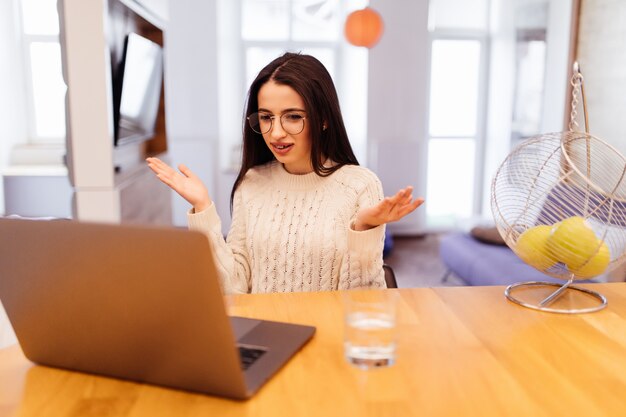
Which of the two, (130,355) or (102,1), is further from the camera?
(102,1)

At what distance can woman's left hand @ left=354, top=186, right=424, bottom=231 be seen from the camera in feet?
4.00

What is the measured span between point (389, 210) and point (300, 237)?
485 mm

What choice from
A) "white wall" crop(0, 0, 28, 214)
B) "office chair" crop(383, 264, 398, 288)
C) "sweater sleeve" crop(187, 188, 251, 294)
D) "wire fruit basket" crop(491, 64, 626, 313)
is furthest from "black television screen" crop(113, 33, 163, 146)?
"wire fruit basket" crop(491, 64, 626, 313)

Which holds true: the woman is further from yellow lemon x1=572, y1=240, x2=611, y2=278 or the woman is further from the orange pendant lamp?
the orange pendant lamp

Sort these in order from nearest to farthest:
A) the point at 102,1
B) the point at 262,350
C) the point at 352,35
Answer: the point at 262,350, the point at 102,1, the point at 352,35

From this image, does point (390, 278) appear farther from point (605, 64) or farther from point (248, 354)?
point (605, 64)

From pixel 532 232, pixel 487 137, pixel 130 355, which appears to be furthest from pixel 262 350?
pixel 487 137

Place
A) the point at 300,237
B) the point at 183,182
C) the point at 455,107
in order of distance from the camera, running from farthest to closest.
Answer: the point at 455,107, the point at 300,237, the point at 183,182

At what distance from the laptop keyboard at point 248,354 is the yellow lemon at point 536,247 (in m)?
0.63

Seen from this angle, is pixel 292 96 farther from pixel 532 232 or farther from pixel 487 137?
pixel 487 137

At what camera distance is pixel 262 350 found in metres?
1.01

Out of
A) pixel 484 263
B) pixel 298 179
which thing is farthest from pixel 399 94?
pixel 298 179

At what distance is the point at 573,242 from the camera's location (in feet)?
4.06

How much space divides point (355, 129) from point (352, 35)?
1439 millimetres
